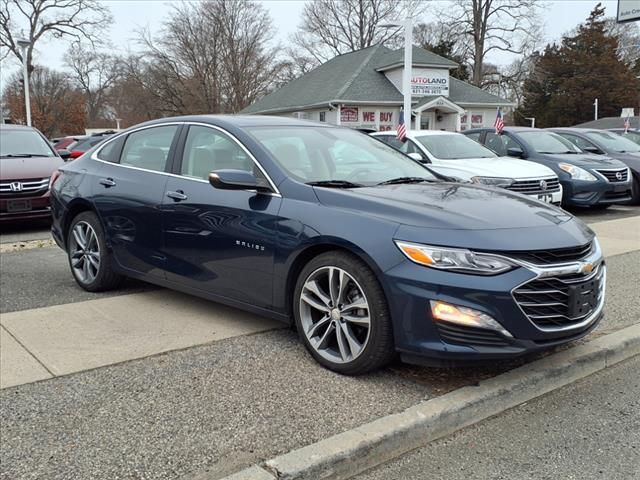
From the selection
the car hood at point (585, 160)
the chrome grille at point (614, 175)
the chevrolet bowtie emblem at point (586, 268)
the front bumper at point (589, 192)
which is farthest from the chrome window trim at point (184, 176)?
the chrome grille at point (614, 175)

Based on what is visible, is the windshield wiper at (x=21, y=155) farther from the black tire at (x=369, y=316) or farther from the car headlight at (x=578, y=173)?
the car headlight at (x=578, y=173)

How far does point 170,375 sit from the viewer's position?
3.77m

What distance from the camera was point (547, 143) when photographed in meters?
12.1

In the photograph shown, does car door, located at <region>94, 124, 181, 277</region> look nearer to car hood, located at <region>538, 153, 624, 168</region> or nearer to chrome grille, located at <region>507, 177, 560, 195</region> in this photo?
chrome grille, located at <region>507, 177, 560, 195</region>

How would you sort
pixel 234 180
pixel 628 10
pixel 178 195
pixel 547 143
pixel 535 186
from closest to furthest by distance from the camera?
1. pixel 234 180
2. pixel 178 195
3. pixel 628 10
4. pixel 535 186
5. pixel 547 143

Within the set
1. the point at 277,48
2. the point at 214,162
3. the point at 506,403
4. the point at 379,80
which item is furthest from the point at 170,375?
the point at 277,48

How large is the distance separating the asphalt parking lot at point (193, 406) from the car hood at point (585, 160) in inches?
280

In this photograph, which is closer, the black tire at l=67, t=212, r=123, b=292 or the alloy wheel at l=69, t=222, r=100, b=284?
the black tire at l=67, t=212, r=123, b=292

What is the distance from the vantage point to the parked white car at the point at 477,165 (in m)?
9.59

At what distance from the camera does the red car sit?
9141 mm

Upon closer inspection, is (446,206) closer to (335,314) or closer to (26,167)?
(335,314)

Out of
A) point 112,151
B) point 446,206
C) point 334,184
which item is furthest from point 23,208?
point 446,206

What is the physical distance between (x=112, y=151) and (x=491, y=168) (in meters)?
6.23

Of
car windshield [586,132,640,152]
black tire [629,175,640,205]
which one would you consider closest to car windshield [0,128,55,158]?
car windshield [586,132,640,152]
